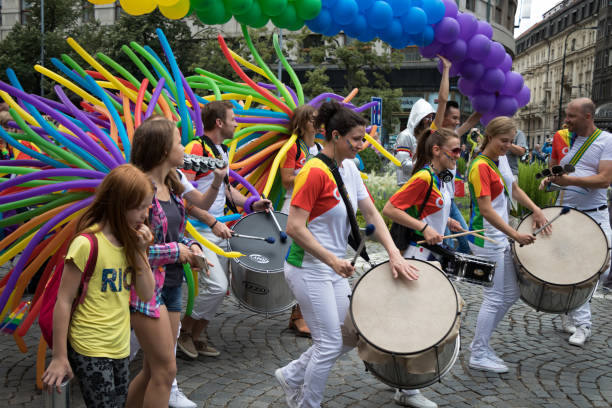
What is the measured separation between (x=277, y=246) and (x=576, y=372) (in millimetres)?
2503

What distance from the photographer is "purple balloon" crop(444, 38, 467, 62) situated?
783cm

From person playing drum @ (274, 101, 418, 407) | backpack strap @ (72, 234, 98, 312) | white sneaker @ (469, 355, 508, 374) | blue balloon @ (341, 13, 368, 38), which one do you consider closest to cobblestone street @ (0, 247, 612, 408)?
white sneaker @ (469, 355, 508, 374)

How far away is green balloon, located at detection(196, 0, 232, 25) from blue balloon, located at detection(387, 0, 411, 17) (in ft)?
6.72

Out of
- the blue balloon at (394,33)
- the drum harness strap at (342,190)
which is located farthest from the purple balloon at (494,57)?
the drum harness strap at (342,190)

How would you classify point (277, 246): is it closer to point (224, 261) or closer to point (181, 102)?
point (224, 261)

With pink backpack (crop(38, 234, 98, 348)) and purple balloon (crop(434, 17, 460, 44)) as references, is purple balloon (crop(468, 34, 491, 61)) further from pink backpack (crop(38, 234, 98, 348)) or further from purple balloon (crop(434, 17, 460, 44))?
pink backpack (crop(38, 234, 98, 348))

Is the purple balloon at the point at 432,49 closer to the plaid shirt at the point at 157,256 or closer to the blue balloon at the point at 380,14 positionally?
the blue balloon at the point at 380,14

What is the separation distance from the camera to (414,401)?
4074 millimetres

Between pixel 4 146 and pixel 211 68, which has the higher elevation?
pixel 211 68

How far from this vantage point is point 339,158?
370cm

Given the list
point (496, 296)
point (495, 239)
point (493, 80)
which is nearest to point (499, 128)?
point (495, 239)

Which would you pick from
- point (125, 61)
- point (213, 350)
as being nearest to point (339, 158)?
point (213, 350)

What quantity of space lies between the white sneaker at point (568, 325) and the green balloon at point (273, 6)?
4.33 metres

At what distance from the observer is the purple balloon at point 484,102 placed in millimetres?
8133
